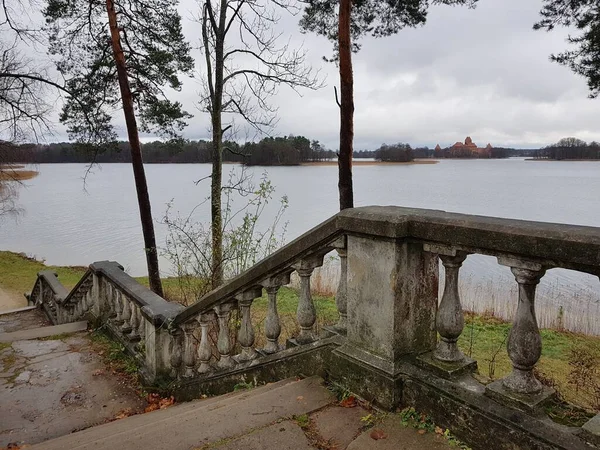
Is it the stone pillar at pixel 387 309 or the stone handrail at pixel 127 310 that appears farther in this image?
the stone handrail at pixel 127 310

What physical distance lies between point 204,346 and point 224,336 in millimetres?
369

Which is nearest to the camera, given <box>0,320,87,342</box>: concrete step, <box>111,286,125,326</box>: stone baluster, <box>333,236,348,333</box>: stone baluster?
<box>333,236,348,333</box>: stone baluster

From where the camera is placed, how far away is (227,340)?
3645 mm

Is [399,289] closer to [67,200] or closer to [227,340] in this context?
[227,340]

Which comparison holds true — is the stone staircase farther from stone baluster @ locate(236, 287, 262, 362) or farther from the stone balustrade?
stone baluster @ locate(236, 287, 262, 362)

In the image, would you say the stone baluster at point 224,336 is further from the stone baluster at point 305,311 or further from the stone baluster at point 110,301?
the stone baluster at point 110,301

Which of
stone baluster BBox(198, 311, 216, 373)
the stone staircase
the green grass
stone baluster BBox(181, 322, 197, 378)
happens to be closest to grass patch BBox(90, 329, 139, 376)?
stone baluster BBox(181, 322, 197, 378)

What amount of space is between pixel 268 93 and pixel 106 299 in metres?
8.84

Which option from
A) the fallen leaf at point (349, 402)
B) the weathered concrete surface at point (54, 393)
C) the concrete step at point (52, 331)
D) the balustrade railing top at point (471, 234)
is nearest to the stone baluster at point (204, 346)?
the weathered concrete surface at point (54, 393)

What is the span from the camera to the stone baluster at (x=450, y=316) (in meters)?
2.16

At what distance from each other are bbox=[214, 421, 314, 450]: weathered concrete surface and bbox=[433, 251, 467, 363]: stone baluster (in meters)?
0.79

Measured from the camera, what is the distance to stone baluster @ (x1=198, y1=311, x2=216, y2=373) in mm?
3836

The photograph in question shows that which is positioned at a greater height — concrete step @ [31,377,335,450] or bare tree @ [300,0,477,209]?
bare tree @ [300,0,477,209]

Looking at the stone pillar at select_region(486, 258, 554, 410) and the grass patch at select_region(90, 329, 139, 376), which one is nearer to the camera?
the stone pillar at select_region(486, 258, 554, 410)
